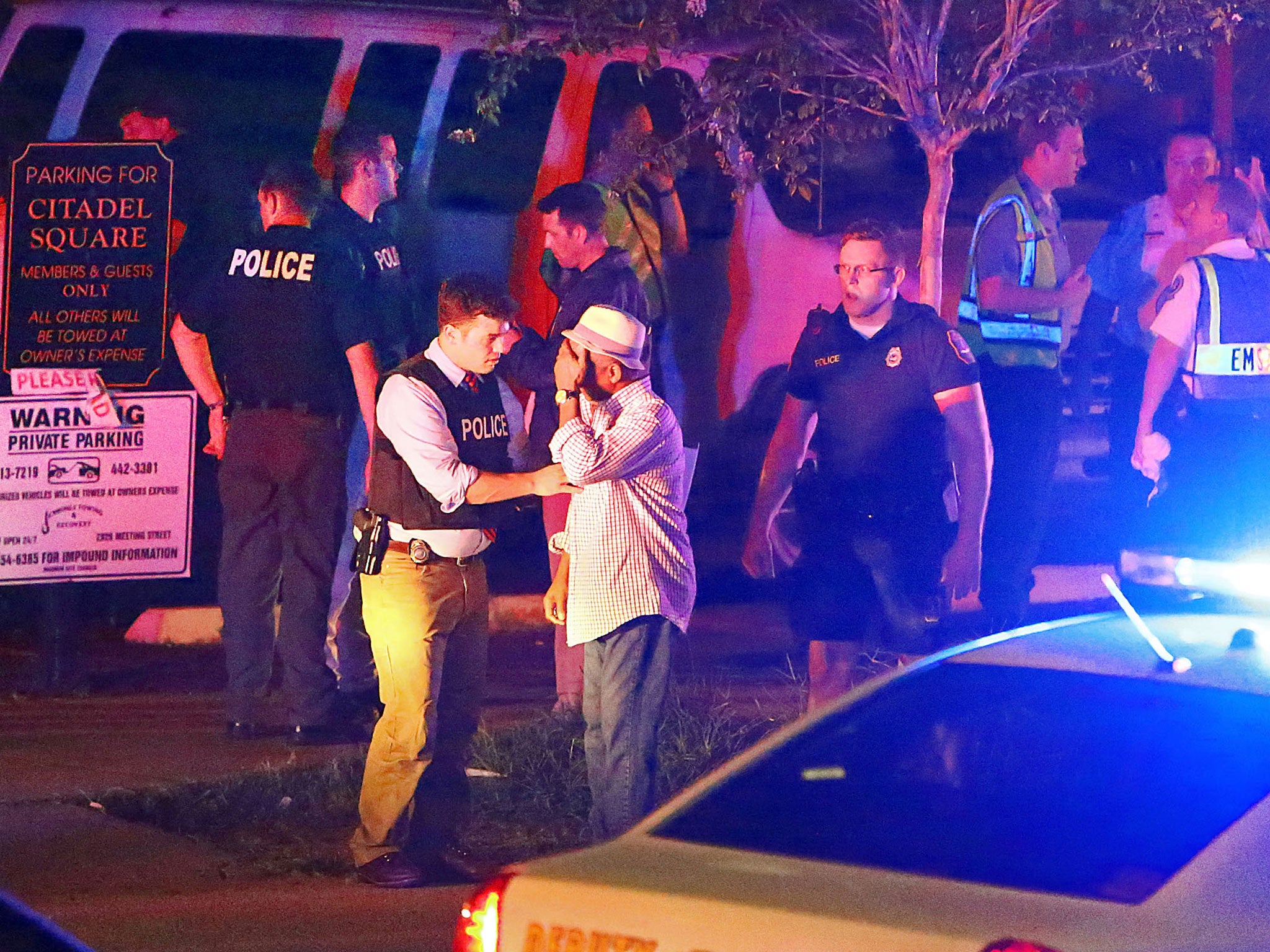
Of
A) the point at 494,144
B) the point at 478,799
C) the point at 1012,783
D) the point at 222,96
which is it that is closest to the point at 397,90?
the point at 494,144

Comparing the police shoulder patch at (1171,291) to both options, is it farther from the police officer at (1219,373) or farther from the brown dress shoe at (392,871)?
the brown dress shoe at (392,871)

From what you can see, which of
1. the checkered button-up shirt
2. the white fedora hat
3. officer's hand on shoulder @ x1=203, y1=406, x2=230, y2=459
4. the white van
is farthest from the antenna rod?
the white van

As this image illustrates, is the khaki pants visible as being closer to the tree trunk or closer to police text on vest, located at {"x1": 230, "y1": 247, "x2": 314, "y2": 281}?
police text on vest, located at {"x1": 230, "y1": 247, "x2": 314, "y2": 281}

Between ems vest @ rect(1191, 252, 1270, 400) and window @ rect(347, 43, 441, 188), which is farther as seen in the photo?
window @ rect(347, 43, 441, 188)

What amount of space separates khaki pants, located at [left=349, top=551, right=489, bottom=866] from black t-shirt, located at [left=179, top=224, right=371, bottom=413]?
7.51ft

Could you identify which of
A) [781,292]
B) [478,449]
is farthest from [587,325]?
[781,292]

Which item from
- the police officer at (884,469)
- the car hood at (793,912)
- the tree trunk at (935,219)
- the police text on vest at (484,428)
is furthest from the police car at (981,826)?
the tree trunk at (935,219)

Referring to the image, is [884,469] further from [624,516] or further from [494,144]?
[494,144]

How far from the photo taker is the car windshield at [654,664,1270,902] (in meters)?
3.44

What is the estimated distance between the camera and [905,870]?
11.1ft

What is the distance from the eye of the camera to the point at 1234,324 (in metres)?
9.12

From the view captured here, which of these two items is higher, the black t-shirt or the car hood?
the black t-shirt

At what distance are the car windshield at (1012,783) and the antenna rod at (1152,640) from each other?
0.15 feet

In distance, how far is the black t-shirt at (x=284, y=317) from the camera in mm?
8203
